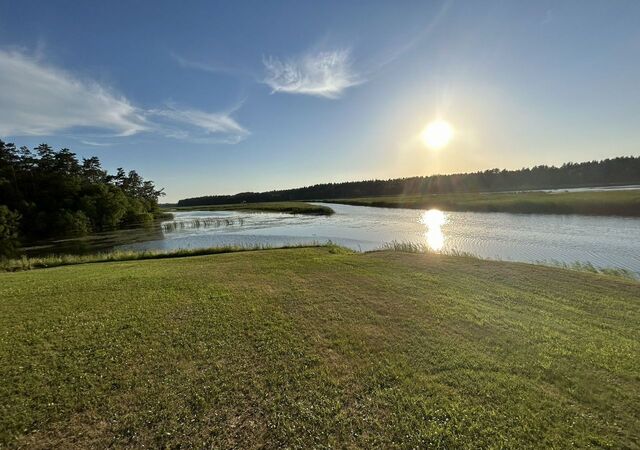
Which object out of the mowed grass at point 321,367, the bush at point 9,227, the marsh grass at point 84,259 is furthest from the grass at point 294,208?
the mowed grass at point 321,367

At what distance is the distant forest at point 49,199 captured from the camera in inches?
1875

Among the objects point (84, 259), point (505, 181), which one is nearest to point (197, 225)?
point (84, 259)

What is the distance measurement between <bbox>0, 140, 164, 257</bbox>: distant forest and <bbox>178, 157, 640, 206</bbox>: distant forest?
110602 mm

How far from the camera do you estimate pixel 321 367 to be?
5.80m

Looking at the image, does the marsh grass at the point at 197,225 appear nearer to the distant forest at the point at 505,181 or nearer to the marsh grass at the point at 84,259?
the marsh grass at the point at 84,259

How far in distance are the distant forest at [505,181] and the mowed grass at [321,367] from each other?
11785cm

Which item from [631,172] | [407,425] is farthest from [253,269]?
[631,172]

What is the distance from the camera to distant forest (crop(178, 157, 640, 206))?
97.1 metres

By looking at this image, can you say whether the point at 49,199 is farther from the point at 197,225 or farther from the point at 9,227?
the point at 197,225

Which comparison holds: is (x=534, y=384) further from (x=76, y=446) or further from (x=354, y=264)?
(x=354, y=264)

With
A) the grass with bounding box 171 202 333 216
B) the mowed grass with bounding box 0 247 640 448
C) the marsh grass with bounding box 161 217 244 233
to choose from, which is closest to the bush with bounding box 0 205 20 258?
the marsh grass with bounding box 161 217 244 233

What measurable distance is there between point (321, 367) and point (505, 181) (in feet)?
441

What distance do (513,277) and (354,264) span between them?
686 centimetres

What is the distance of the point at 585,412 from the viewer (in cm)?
A: 455
